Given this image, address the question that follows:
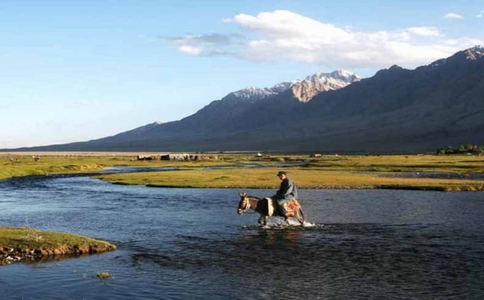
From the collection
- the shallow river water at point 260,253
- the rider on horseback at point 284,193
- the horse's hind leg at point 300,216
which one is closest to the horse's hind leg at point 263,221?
the shallow river water at point 260,253

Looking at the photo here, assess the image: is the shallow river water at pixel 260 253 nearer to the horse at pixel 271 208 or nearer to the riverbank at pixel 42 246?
the horse at pixel 271 208

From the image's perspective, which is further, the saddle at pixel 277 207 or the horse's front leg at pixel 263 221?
the horse's front leg at pixel 263 221

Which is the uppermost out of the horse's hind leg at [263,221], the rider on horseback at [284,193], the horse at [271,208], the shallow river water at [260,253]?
the rider on horseback at [284,193]

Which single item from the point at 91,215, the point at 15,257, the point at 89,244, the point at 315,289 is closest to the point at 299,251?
the point at 315,289

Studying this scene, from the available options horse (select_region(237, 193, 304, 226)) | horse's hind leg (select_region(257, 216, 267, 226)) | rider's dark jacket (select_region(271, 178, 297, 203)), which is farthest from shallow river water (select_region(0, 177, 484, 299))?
rider's dark jacket (select_region(271, 178, 297, 203))

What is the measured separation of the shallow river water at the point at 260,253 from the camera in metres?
21.9

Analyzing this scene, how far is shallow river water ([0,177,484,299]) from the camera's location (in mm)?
21906

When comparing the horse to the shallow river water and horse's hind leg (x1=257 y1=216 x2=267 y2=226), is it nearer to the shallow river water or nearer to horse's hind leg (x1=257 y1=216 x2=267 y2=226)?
horse's hind leg (x1=257 y1=216 x2=267 y2=226)

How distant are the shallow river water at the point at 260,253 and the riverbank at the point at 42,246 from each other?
1.20 m

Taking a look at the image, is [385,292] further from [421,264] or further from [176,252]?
[176,252]

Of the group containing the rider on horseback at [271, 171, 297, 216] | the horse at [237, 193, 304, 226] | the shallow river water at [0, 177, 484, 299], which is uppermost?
the rider on horseback at [271, 171, 297, 216]

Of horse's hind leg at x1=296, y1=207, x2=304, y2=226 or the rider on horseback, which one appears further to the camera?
Answer: horse's hind leg at x1=296, y1=207, x2=304, y2=226

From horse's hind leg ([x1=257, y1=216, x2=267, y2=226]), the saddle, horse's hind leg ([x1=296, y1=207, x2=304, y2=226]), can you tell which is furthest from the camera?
horse's hind leg ([x1=257, y1=216, x2=267, y2=226])

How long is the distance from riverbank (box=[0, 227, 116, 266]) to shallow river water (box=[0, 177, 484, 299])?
3.93ft
